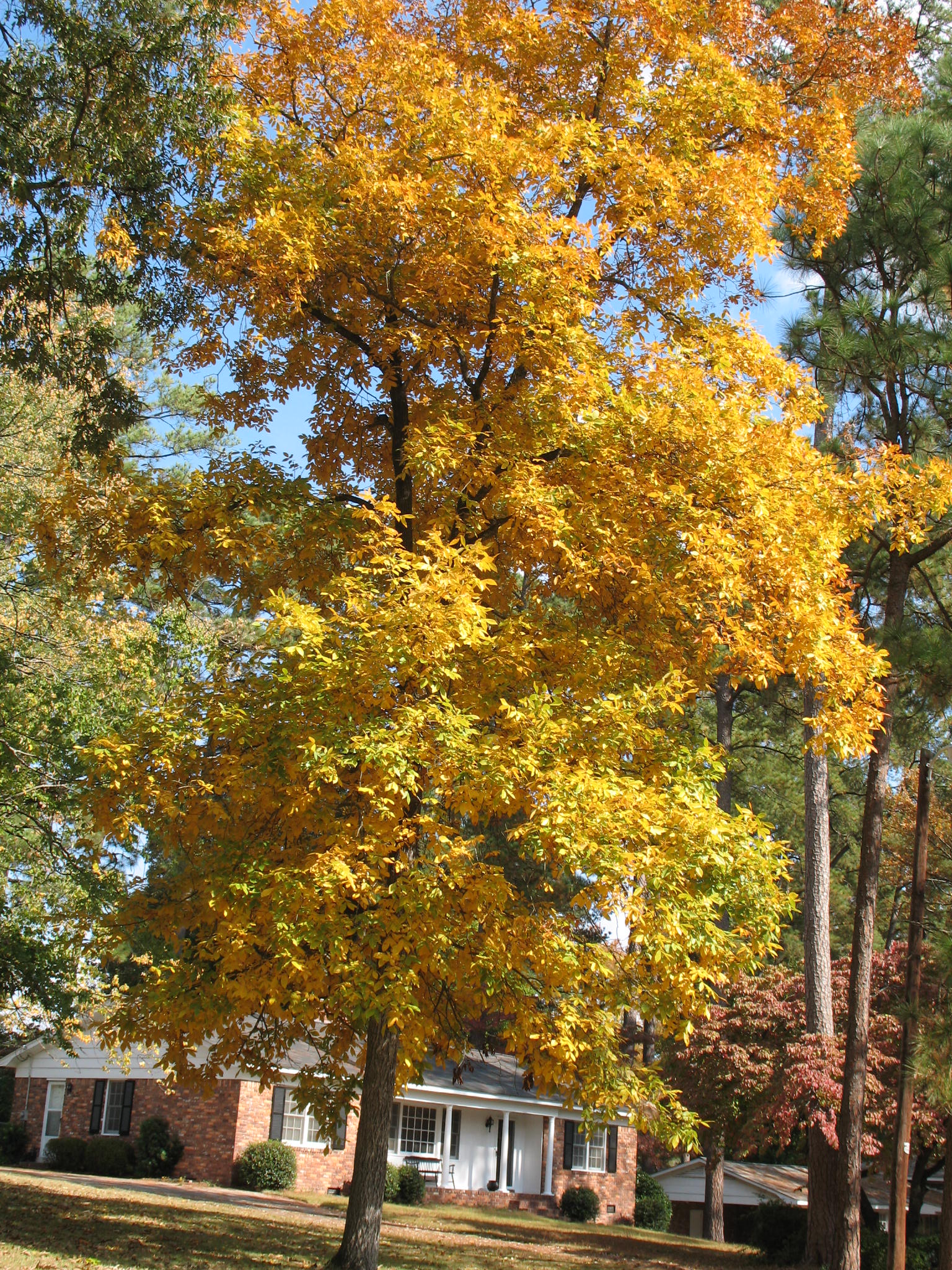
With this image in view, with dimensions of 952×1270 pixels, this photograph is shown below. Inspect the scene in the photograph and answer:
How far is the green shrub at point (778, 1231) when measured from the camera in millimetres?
22203

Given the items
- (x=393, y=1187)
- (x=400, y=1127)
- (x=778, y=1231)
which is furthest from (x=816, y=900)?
(x=778, y=1231)

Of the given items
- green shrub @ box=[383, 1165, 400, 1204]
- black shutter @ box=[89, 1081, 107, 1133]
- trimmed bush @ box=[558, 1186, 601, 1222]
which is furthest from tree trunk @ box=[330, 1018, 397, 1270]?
trimmed bush @ box=[558, 1186, 601, 1222]

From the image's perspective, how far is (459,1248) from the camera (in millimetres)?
15367

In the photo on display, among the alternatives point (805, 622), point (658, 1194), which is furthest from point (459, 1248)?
point (658, 1194)

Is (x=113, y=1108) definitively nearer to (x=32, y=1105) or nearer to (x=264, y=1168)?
(x=32, y=1105)

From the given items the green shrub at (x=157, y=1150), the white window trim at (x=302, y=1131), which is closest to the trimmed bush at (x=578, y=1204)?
the white window trim at (x=302, y=1131)

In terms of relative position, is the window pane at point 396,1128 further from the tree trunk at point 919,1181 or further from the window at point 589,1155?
the tree trunk at point 919,1181

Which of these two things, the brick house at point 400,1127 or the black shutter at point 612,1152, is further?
the black shutter at point 612,1152

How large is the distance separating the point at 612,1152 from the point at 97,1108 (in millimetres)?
13509

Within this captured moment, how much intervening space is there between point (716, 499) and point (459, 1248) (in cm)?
1190

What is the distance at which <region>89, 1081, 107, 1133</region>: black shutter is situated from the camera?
23.5 meters

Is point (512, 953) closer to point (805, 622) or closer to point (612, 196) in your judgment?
point (805, 622)

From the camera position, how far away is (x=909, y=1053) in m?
14.8

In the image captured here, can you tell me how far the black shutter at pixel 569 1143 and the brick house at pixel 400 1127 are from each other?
0.12 ft
